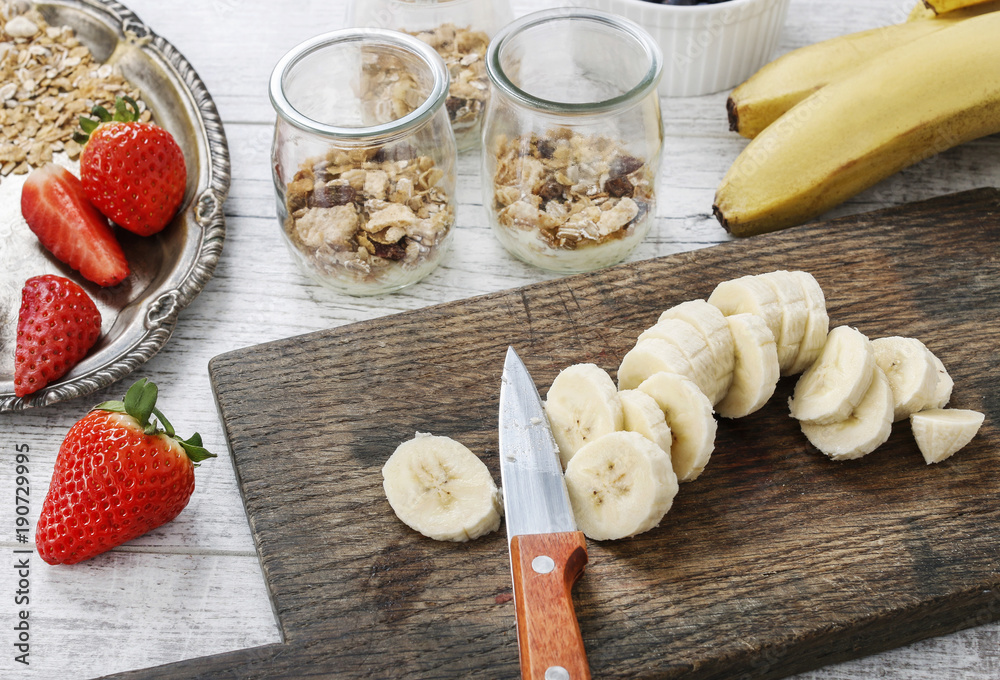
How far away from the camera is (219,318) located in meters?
1.55

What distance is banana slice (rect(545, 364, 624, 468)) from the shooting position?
1168mm

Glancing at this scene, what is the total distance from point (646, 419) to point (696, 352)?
133 mm

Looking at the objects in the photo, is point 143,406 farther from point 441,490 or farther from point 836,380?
point 836,380

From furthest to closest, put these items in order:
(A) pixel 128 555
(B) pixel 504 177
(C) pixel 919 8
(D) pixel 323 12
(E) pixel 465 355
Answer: (D) pixel 323 12, (C) pixel 919 8, (B) pixel 504 177, (E) pixel 465 355, (A) pixel 128 555

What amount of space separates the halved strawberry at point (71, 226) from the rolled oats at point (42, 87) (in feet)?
0.65

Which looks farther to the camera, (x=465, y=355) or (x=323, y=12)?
(x=323, y=12)

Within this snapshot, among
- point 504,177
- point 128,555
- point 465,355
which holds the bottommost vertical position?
point 128,555

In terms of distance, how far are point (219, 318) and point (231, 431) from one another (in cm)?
32

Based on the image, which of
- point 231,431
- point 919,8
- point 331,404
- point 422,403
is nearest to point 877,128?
point 919,8

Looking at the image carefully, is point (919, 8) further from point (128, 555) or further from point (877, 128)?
point (128, 555)

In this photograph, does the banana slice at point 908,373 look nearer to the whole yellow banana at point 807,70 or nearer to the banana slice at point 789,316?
the banana slice at point 789,316

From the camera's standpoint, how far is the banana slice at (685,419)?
3.72 ft

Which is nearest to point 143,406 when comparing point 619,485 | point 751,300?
point 619,485

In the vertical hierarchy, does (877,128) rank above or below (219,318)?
above
